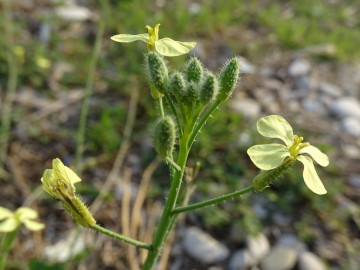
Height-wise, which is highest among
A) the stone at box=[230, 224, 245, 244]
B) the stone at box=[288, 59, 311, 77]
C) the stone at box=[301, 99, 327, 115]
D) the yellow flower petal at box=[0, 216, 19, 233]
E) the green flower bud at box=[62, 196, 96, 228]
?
the green flower bud at box=[62, 196, 96, 228]

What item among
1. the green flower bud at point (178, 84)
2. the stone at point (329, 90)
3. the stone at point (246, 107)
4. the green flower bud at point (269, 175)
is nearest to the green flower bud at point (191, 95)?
the green flower bud at point (178, 84)

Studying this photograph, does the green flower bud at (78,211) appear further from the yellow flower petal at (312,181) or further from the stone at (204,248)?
the stone at (204,248)

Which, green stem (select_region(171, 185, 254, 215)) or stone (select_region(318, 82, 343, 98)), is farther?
stone (select_region(318, 82, 343, 98))

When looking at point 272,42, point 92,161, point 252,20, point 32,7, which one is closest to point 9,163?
point 92,161

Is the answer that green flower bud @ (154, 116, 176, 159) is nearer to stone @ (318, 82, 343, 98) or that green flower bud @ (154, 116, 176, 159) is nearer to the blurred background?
the blurred background

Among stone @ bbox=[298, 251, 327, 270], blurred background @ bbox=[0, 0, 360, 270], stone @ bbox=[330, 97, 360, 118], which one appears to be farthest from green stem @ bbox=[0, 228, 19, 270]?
stone @ bbox=[330, 97, 360, 118]

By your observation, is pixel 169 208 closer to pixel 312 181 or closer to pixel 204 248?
pixel 312 181

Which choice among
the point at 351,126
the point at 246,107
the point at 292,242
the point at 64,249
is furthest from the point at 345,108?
the point at 64,249
